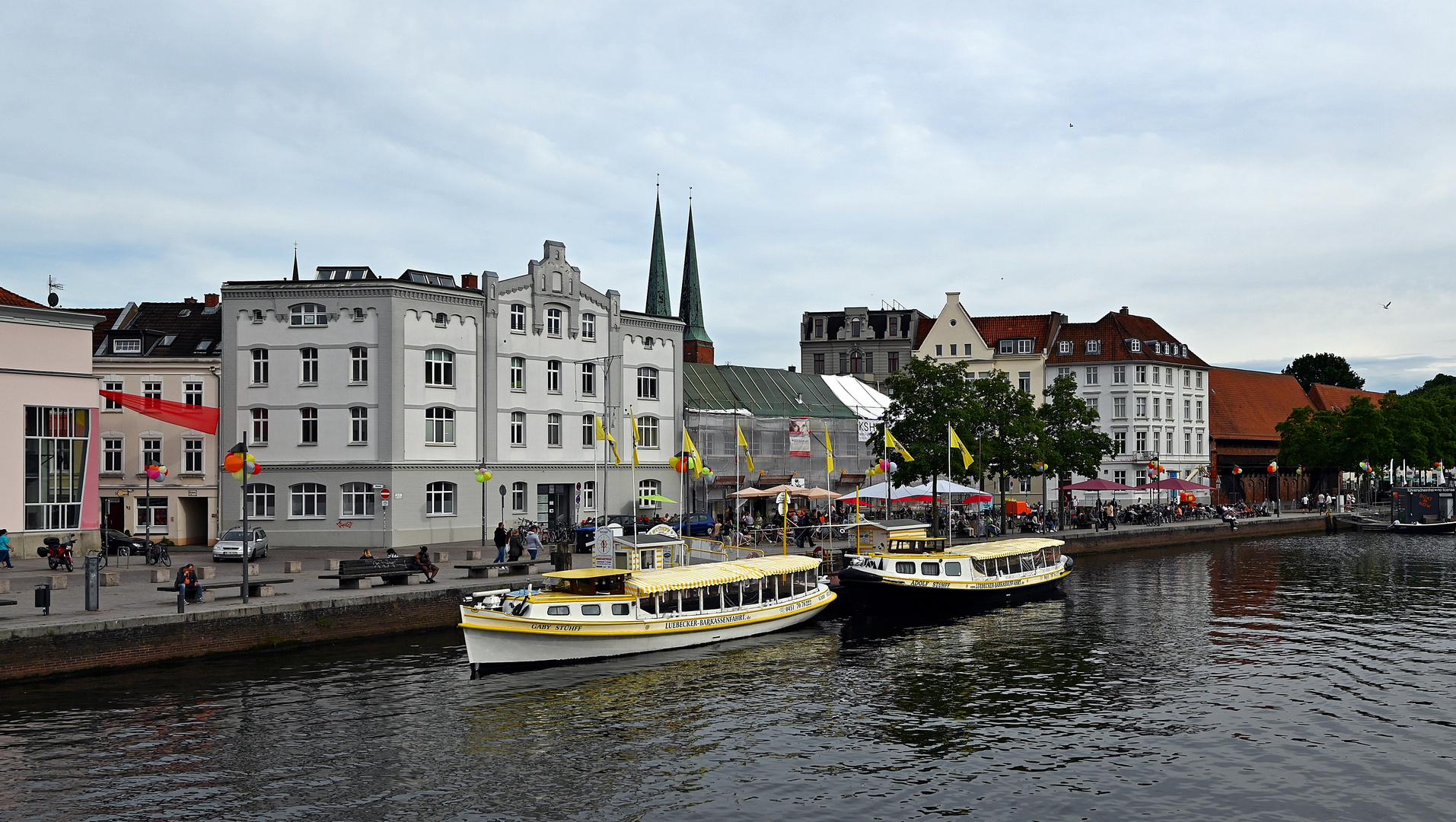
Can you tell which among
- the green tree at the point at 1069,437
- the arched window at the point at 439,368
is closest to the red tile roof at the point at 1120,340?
the green tree at the point at 1069,437

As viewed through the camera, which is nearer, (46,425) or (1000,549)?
(1000,549)

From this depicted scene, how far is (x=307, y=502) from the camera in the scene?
57.8 metres

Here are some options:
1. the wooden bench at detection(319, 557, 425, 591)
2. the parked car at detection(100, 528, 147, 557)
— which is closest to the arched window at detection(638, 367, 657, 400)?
the parked car at detection(100, 528, 147, 557)

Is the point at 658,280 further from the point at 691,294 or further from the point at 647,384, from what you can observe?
the point at 647,384

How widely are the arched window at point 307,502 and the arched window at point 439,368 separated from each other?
772 centimetres

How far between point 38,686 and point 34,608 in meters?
4.60

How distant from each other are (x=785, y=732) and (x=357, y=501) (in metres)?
37.7

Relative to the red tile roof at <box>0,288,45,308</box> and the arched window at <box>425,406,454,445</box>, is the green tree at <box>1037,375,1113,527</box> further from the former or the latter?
the red tile roof at <box>0,288,45,308</box>

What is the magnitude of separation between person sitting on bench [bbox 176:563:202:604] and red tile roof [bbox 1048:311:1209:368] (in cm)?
8597

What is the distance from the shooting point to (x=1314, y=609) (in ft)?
147

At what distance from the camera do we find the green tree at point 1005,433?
226 feet

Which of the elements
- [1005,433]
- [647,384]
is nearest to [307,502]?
[647,384]

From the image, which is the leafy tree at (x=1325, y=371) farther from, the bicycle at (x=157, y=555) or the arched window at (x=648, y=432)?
the bicycle at (x=157, y=555)

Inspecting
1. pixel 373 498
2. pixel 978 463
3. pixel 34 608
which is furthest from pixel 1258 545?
pixel 34 608
